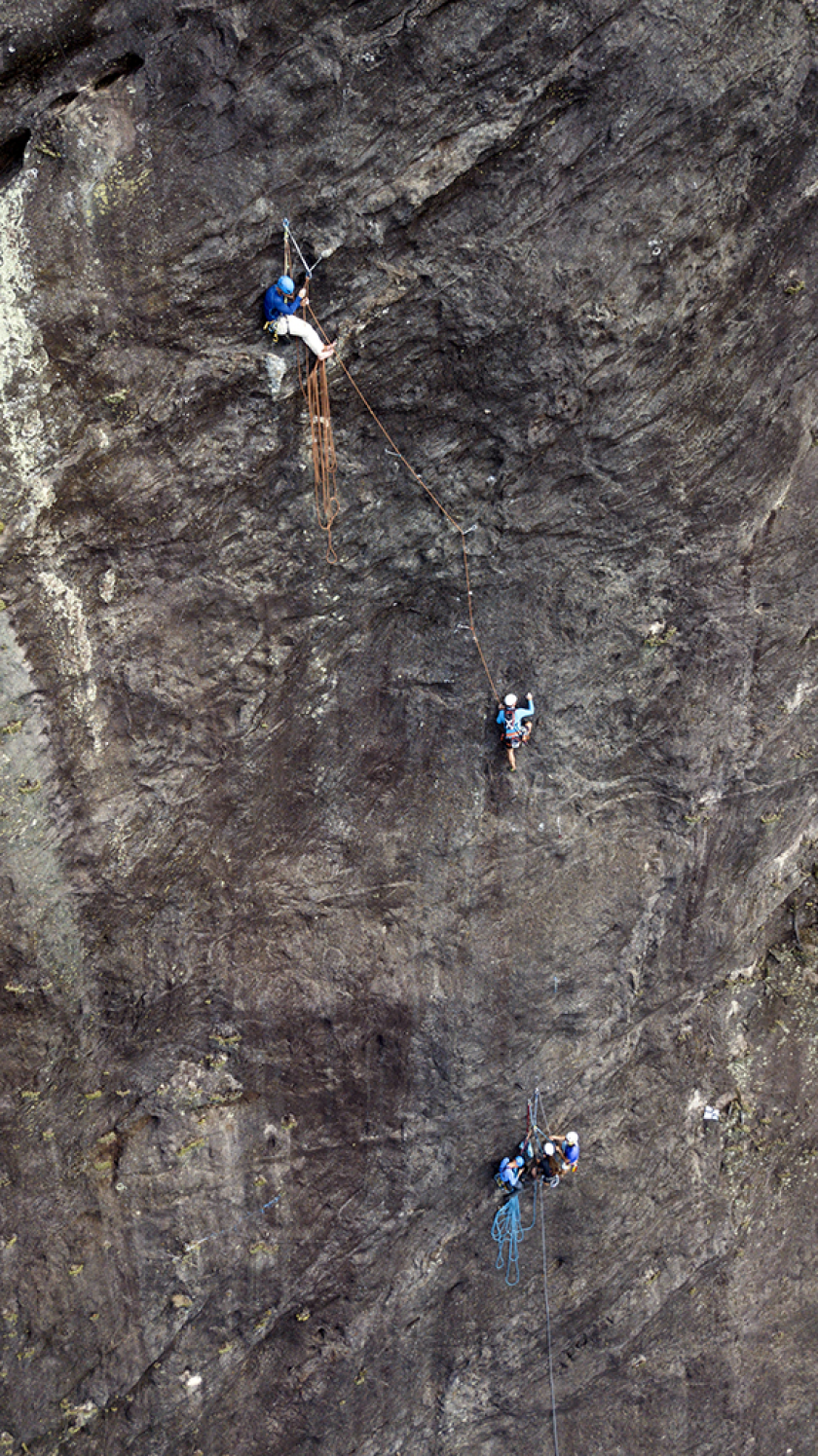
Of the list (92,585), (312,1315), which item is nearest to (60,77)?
(92,585)

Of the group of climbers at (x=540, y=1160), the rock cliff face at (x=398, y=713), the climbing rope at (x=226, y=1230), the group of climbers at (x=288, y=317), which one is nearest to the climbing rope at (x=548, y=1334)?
the rock cliff face at (x=398, y=713)

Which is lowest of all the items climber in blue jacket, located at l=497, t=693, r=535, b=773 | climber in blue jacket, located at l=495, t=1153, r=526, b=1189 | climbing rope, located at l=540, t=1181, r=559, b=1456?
climbing rope, located at l=540, t=1181, r=559, b=1456

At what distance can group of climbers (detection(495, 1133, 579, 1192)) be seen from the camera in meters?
9.96

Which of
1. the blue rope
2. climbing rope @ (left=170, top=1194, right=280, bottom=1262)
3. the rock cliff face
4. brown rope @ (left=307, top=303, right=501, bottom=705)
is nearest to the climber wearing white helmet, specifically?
the rock cliff face

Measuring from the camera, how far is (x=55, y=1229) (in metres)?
8.45

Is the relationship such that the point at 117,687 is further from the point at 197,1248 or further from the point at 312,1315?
the point at 312,1315

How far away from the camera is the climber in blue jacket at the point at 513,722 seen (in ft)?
29.6

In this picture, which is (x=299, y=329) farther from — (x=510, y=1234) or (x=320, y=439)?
(x=510, y=1234)

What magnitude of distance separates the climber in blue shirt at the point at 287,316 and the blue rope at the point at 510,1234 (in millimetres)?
8479

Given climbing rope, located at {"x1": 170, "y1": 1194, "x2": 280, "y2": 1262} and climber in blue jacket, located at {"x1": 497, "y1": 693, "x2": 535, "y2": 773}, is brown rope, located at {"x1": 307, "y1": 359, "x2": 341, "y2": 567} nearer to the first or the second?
climber in blue jacket, located at {"x1": 497, "y1": 693, "x2": 535, "y2": 773}

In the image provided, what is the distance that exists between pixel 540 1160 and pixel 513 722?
15.2 feet

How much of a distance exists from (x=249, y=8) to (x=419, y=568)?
4174mm

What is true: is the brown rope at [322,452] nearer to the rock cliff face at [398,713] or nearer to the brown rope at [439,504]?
the rock cliff face at [398,713]

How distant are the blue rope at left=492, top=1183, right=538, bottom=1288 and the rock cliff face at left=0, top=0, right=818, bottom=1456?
15 centimetres
